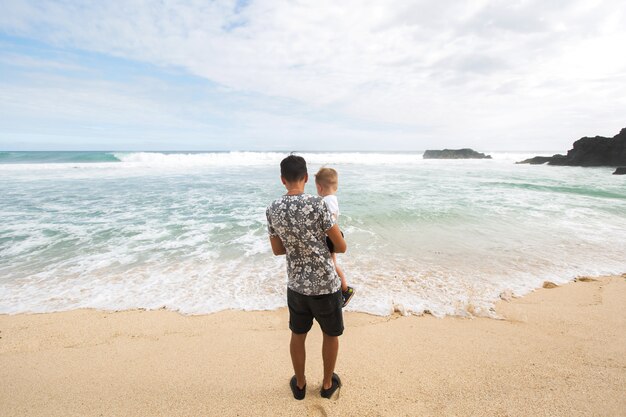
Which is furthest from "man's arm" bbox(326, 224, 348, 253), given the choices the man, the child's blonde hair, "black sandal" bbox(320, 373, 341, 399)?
"black sandal" bbox(320, 373, 341, 399)

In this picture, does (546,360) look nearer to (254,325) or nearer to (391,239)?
(254,325)

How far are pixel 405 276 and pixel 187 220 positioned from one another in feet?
23.9

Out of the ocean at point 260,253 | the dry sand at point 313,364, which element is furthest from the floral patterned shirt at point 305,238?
the ocean at point 260,253

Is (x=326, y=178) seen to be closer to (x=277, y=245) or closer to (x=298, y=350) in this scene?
(x=277, y=245)

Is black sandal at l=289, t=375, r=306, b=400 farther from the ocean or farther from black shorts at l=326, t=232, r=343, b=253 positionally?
the ocean

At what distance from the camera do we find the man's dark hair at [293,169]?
242 centimetres

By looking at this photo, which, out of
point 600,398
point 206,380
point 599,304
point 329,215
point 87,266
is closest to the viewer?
point 329,215

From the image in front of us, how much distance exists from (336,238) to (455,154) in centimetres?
8195

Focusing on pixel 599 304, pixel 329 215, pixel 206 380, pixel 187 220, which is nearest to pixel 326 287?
pixel 329 215

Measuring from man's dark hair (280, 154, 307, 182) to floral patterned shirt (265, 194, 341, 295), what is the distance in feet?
0.50

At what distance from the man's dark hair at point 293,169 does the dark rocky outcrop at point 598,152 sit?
57299 mm

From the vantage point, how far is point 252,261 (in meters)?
6.57

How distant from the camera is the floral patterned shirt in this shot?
238 cm

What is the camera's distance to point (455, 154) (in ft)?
248
